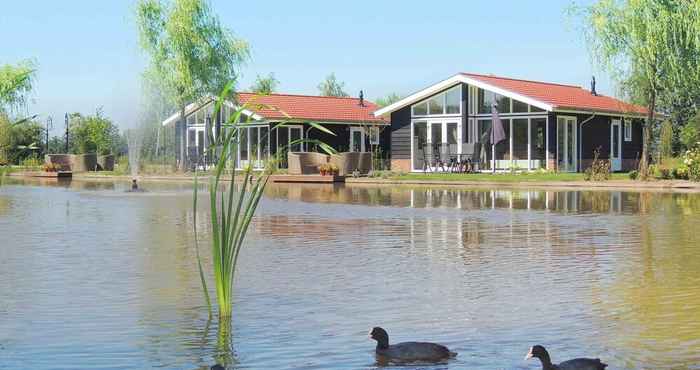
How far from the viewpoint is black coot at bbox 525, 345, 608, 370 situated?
6.95 meters

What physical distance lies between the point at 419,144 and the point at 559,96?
22.8ft

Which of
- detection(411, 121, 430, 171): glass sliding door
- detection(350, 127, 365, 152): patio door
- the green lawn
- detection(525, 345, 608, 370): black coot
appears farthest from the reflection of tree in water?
detection(350, 127, 365, 152): patio door

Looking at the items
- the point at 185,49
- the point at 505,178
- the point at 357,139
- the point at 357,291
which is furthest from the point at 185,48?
the point at 357,291

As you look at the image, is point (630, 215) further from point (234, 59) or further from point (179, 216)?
point (234, 59)

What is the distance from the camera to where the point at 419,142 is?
52.3 meters

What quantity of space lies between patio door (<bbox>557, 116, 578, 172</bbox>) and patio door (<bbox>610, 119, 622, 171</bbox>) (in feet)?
13.2

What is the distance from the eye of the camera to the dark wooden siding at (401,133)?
52.5 metres

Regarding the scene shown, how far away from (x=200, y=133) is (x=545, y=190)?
30.2 m

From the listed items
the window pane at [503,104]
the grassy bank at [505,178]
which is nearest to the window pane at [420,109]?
the window pane at [503,104]

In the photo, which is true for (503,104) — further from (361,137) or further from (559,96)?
(361,137)

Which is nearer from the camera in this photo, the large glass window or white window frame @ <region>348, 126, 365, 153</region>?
the large glass window

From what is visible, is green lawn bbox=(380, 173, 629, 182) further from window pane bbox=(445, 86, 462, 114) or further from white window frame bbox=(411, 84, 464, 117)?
window pane bbox=(445, 86, 462, 114)

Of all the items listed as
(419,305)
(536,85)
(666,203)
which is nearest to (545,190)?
(666,203)

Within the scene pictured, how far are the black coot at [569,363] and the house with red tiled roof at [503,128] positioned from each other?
40.1m
